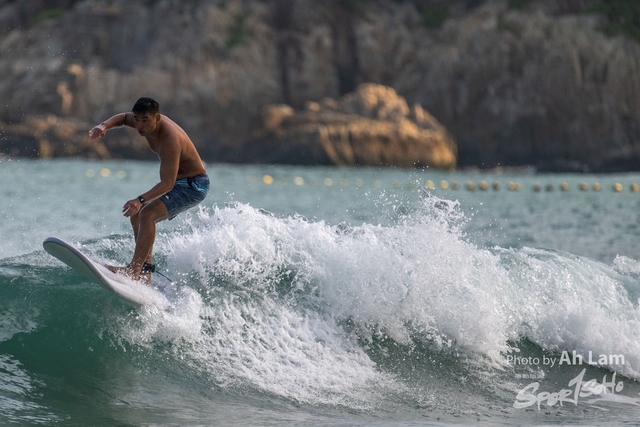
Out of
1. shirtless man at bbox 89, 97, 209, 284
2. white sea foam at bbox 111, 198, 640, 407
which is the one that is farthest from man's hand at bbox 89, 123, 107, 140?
white sea foam at bbox 111, 198, 640, 407

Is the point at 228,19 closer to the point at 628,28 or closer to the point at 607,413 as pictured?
the point at 628,28

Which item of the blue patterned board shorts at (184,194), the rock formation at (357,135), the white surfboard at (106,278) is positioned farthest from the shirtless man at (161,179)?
the rock formation at (357,135)

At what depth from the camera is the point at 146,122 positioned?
6746mm

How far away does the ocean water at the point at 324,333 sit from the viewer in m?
6.62

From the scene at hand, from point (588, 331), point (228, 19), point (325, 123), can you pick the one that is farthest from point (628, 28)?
point (588, 331)

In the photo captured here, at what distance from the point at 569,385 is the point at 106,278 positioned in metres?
4.36

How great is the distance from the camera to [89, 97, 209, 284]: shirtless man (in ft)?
22.1

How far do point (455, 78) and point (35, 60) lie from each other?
31.1 metres

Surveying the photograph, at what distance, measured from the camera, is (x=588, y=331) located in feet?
28.2

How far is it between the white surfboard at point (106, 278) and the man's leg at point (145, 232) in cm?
14

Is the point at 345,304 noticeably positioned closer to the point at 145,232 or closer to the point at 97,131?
the point at 145,232

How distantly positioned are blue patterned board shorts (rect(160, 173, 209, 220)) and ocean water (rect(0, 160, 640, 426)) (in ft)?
2.81

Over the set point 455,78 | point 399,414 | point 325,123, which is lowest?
point 399,414

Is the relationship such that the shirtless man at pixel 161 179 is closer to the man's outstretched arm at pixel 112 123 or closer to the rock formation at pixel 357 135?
the man's outstretched arm at pixel 112 123
